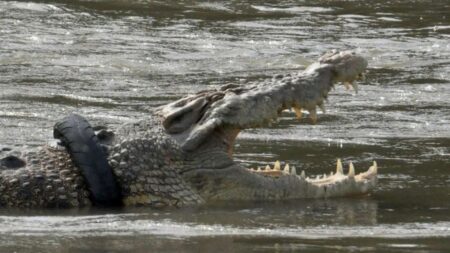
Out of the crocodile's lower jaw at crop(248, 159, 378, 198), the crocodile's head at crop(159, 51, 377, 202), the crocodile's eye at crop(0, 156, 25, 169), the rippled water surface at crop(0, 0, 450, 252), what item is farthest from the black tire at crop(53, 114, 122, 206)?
the crocodile's lower jaw at crop(248, 159, 378, 198)

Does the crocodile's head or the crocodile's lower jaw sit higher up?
the crocodile's head

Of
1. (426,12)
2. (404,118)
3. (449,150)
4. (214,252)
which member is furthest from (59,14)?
(214,252)

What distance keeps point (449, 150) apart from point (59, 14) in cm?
872

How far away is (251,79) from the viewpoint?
1410 centimetres

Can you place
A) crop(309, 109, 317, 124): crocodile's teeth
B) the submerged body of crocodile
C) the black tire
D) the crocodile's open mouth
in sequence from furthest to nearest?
the crocodile's open mouth
crop(309, 109, 317, 124): crocodile's teeth
the submerged body of crocodile
the black tire

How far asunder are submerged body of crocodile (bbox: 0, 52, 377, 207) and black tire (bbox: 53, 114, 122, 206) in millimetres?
40

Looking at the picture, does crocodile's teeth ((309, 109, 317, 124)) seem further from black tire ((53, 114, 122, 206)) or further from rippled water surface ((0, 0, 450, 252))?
black tire ((53, 114, 122, 206))

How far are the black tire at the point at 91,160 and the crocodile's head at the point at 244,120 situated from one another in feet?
1.67

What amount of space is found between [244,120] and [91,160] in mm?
1034

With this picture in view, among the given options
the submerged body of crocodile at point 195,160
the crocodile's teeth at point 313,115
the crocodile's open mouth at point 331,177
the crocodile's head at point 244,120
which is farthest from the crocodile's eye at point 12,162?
the crocodile's teeth at point 313,115

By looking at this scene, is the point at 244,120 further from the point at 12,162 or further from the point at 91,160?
the point at 12,162

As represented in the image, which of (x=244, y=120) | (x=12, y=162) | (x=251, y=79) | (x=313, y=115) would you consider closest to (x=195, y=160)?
(x=244, y=120)

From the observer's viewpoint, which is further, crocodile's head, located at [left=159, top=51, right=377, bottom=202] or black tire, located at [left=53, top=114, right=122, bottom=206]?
crocodile's head, located at [left=159, top=51, right=377, bottom=202]

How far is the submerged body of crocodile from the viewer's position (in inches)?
336
